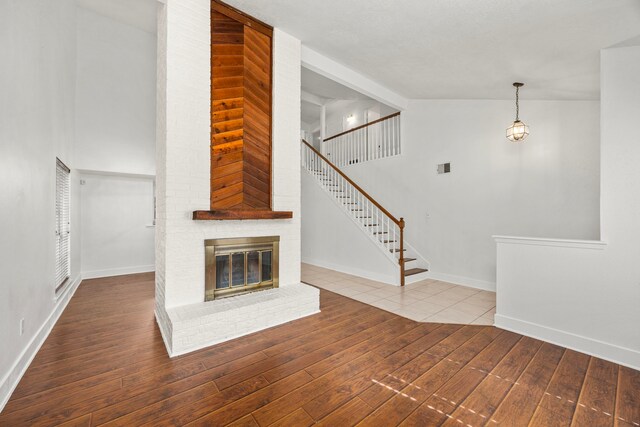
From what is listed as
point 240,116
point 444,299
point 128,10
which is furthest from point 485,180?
point 128,10

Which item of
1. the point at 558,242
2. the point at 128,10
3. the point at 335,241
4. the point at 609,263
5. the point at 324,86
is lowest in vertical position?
the point at 335,241

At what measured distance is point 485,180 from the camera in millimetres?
4891

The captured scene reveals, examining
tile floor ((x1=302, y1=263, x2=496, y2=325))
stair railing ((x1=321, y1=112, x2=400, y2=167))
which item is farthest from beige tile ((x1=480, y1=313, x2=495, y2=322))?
stair railing ((x1=321, y1=112, x2=400, y2=167))

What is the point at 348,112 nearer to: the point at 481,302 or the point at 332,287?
the point at 332,287

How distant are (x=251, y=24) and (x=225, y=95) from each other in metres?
0.99

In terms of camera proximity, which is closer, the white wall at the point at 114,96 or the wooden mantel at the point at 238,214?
the wooden mantel at the point at 238,214

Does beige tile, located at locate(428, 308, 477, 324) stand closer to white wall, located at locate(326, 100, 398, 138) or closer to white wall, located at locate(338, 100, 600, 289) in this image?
white wall, located at locate(338, 100, 600, 289)

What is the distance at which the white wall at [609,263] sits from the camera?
2520 mm

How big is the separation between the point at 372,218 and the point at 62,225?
A: 5308 millimetres


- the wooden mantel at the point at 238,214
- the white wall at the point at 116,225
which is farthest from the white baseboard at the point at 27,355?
the white wall at the point at 116,225

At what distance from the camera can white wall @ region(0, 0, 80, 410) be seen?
200 centimetres

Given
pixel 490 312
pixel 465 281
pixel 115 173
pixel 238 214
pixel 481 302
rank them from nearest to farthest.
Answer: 1. pixel 238 214
2. pixel 490 312
3. pixel 481 302
4. pixel 465 281
5. pixel 115 173

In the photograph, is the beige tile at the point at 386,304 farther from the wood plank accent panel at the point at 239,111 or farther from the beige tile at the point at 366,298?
the wood plank accent panel at the point at 239,111

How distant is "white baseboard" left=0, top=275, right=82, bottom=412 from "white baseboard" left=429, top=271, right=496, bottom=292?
5.67 m
